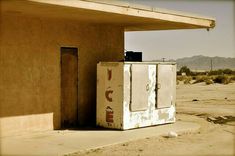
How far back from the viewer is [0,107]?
11.4m

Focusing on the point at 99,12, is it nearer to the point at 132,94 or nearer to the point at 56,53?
the point at 56,53

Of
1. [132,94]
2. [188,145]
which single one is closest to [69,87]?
[132,94]

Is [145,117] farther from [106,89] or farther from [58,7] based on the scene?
[58,7]

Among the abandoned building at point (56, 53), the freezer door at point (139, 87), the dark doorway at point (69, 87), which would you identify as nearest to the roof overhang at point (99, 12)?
the abandoned building at point (56, 53)

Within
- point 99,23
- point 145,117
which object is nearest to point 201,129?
point 145,117

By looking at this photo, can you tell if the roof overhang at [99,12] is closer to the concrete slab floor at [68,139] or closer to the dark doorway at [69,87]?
the dark doorway at [69,87]

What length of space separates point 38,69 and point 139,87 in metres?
2.85

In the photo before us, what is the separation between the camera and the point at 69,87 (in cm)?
1362

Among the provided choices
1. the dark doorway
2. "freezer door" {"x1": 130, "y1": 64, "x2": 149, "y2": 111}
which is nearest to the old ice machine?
"freezer door" {"x1": 130, "y1": 64, "x2": 149, "y2": 111}

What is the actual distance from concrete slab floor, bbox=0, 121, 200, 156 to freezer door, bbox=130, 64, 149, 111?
0.69 metres

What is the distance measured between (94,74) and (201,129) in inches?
142

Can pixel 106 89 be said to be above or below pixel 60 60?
below

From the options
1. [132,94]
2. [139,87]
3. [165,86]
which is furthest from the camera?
[165,86]

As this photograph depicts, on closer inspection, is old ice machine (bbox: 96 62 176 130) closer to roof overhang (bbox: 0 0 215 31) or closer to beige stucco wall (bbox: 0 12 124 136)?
beige stucco wall (bbox: 0 12 124 136)
